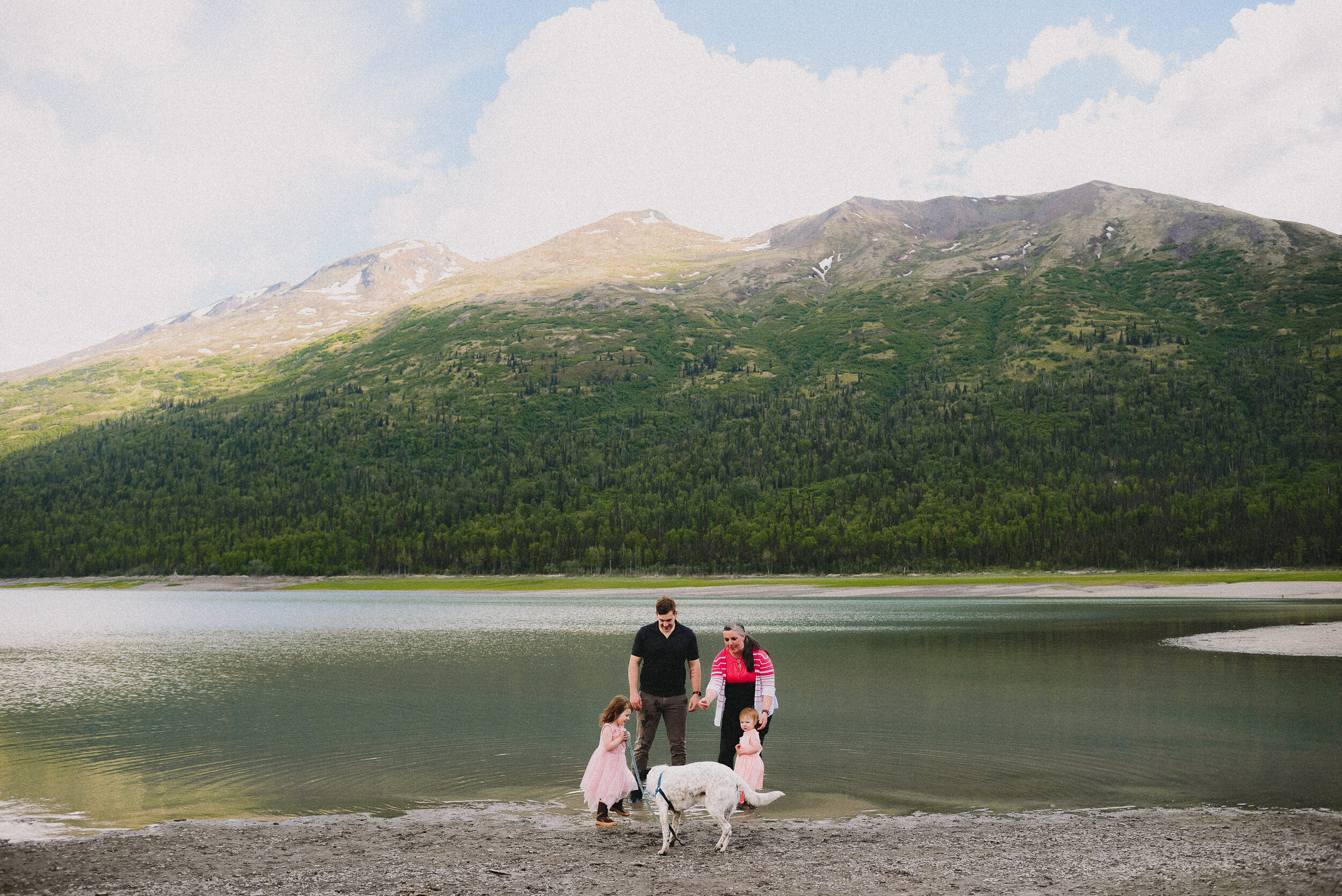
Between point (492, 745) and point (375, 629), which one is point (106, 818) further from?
point (375, 629)

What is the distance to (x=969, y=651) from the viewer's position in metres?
40.9

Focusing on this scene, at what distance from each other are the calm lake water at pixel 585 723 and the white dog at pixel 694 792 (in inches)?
114

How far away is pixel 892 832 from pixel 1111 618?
57.7m

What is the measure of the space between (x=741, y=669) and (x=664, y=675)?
1.37 m

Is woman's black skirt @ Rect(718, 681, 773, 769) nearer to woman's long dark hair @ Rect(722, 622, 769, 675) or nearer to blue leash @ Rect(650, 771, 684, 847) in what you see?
woman's long dark hair @ Rect(722, 622, 769, 675)

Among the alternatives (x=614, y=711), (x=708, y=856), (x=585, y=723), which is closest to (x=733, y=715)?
(x=614, y=711)

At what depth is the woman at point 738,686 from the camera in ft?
45.2

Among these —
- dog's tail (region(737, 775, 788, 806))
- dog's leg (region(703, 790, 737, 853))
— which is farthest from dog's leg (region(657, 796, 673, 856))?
dog's tail (region(737, 775, 788, 806))

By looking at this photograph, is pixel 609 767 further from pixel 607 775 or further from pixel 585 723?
pixel 585 723

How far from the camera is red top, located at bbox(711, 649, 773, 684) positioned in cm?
1392

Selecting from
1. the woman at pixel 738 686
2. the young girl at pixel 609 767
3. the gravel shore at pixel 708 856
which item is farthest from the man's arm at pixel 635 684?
the gravel shore at pixel 708 856

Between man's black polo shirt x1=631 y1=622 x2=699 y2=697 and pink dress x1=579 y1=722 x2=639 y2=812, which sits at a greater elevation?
man's black polo shirt x1=631 y1=622 x2=699 y2=697

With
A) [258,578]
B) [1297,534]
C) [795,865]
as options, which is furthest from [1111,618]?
[258,578]

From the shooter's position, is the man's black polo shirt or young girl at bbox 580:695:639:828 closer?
young girl at bbox 580:695:639:828
